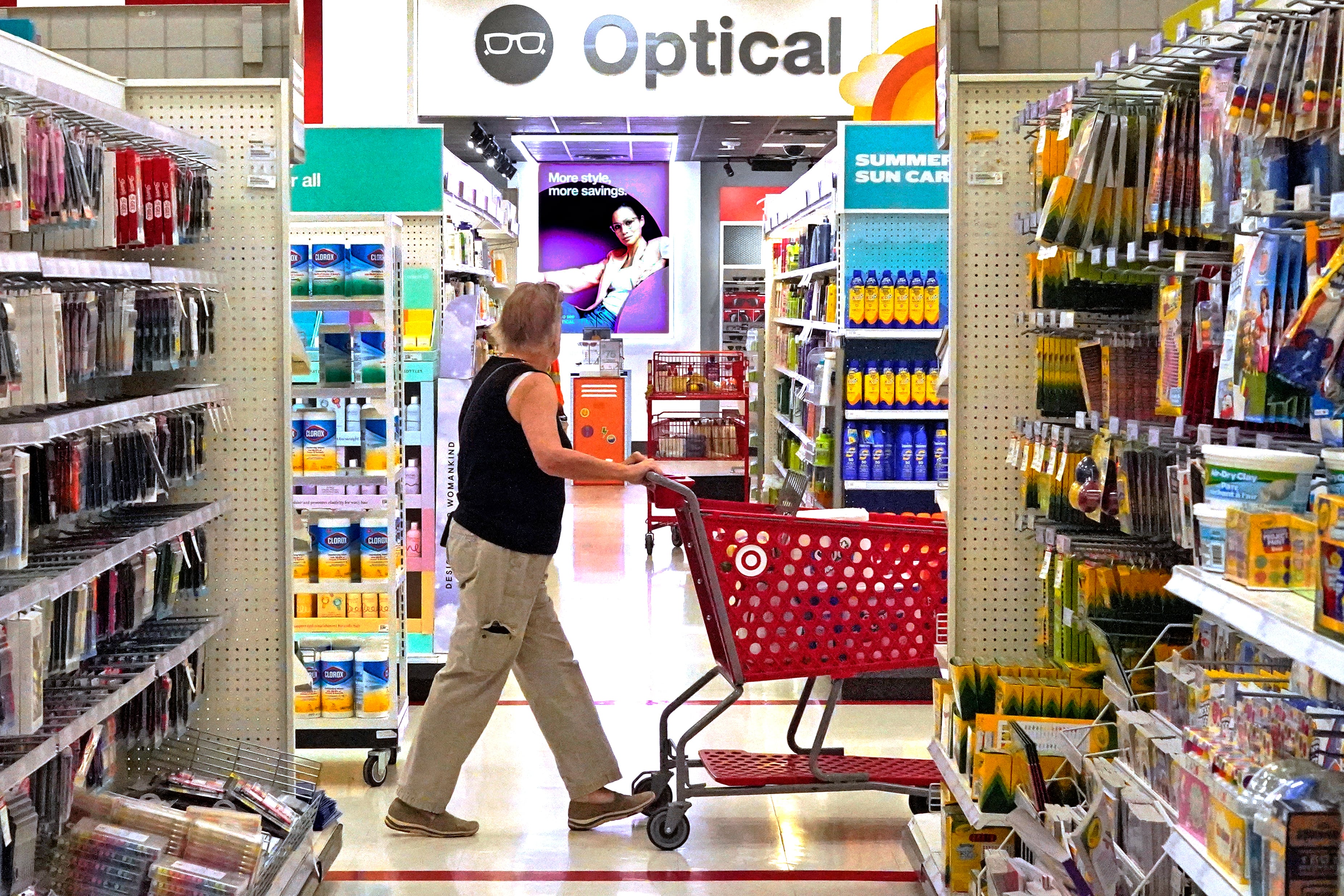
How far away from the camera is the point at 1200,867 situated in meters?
2.06

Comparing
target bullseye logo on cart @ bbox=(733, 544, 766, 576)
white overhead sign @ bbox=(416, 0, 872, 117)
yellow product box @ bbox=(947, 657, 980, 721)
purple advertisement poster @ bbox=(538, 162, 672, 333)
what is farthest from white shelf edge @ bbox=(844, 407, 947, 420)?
purple advertisement poster @ bbox=(538, 162, 672, 333)

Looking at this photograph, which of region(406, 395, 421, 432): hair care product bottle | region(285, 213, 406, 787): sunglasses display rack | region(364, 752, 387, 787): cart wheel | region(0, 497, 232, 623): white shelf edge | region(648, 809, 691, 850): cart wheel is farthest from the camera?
region(406, 395, 421, 432): hair care product bottle

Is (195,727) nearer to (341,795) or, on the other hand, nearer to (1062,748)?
(341,795)

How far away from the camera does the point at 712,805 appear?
5023mm

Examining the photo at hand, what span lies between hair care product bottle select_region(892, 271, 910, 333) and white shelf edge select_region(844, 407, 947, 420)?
410 millimetres

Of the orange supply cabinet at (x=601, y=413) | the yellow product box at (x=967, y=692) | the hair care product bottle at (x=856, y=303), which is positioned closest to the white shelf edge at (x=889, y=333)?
the hair care product bottle at (x=856, y=303)

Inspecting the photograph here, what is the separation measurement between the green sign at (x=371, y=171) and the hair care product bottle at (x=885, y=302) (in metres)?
2.09

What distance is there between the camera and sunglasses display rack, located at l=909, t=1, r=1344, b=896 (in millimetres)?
1989

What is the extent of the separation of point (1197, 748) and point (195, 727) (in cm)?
293

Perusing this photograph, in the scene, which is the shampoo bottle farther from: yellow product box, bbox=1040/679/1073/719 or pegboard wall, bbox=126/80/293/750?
yellow product box, bbox=1040/679/1073/719

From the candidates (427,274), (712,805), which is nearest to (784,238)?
(427,274)

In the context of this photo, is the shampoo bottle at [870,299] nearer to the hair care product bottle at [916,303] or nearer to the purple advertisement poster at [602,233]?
the hair care product bottle at [916,303]

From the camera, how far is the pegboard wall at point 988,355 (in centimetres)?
390

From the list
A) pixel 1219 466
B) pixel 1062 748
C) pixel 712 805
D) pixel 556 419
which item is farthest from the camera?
pixel 712 805
